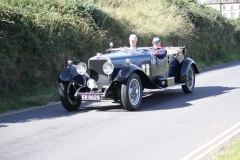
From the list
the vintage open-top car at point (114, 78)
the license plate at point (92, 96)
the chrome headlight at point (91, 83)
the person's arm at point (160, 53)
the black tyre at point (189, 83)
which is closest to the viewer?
the license plate at point (92, 96)

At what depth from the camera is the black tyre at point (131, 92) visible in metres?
9.62

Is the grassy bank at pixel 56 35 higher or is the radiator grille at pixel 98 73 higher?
the grassy bank at pixel 56 35

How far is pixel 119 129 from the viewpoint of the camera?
7949 mm

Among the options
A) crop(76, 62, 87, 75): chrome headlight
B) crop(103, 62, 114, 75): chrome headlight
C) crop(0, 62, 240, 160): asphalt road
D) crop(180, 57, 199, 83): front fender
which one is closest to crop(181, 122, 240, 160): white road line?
crop(0, 62, 240, 160): asphalt road

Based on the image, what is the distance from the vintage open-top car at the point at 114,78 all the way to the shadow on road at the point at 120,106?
0.35 m

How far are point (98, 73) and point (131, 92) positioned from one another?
97 centimetres

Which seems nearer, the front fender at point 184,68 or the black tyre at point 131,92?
the black tyre at point 131,92

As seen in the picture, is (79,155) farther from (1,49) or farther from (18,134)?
(1,49)

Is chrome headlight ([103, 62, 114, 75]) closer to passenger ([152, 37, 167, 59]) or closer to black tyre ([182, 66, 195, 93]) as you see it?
passenger ([152, 37, 167, 59])

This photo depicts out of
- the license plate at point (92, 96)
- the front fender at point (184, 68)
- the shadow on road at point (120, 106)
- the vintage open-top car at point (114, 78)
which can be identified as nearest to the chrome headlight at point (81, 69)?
the vintage open-top car at point (114, 78)

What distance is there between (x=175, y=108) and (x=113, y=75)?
1630 mm

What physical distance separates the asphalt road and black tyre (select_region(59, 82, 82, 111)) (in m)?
0.18

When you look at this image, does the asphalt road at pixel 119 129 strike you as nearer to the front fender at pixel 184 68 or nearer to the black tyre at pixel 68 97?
the black tyre at pixel 68 97

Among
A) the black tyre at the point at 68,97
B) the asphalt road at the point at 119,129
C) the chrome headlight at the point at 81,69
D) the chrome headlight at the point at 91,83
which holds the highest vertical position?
the chrome headlight at the point at 81,69
